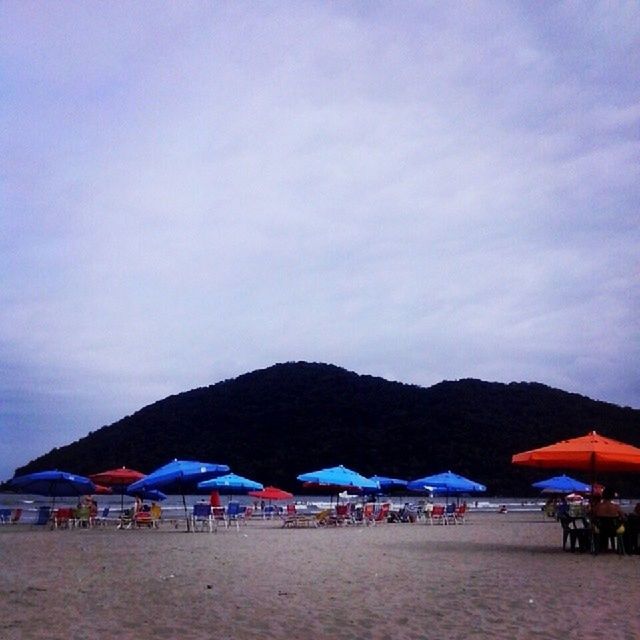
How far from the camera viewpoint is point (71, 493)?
76.6 feet

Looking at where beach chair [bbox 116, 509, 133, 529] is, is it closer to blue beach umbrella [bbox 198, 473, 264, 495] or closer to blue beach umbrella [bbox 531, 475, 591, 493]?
blue beach umbrella [bbox 198, 473, 264, 495]

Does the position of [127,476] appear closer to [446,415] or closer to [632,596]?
[632,596]

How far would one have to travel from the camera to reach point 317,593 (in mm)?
7922

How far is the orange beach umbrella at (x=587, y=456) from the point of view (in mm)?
12250

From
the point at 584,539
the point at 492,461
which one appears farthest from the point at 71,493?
the point at 492,461

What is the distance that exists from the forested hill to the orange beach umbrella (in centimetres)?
5426

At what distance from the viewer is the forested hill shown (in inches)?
2761

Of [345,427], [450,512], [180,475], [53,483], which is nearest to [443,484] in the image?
[450,512]

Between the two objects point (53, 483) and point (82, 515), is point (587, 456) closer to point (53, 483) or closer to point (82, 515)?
point (82, 515)

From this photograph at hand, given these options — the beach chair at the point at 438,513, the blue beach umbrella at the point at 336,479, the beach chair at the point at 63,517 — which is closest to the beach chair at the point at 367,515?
the blue beach umbrella at the point at 336,479

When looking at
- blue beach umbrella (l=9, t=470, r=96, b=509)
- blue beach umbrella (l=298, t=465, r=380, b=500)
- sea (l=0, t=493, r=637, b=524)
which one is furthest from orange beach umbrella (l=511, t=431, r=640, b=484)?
sea (l=0, t=493, r=637, b=524)

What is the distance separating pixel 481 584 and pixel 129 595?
3.55 metres

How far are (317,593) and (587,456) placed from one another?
5899 millimetres

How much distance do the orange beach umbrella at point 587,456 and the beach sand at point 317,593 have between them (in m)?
1.37
